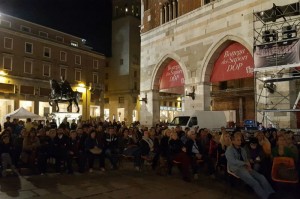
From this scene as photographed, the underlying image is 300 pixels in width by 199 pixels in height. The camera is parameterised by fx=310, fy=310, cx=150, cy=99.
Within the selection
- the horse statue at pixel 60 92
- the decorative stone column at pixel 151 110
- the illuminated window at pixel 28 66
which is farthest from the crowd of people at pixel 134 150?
the illuminated window at pixel 28 66

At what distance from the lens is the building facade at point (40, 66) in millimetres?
33000

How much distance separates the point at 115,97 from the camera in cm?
4866

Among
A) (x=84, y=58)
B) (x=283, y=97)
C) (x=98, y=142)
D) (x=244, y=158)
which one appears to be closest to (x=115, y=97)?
(x=84, y=58)

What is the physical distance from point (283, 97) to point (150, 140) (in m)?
7.46

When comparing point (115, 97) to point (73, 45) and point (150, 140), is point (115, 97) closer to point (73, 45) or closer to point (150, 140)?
point (73, 45)

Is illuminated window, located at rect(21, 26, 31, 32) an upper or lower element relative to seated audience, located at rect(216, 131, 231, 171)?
upper

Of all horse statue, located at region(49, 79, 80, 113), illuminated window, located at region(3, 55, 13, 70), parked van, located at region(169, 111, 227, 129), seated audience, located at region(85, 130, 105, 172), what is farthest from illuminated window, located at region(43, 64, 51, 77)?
seated audience, located at region(85, 130, 105, 172)

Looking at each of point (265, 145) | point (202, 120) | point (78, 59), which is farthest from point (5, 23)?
point (265, 145)

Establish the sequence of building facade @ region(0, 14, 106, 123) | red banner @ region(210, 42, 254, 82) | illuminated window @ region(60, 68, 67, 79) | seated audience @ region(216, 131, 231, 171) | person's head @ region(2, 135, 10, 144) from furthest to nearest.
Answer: illuminated window @ region(60, 68, 67, 79)
building facade @ region(0, 14, 106, 123)
red banner @ region(210, 42, 254, 82)
person's head @ region(2, 135, 10, 144)
seated audience @ region(216, 131, 231, 171)

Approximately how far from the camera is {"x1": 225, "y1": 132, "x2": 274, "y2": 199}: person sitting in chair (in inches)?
225

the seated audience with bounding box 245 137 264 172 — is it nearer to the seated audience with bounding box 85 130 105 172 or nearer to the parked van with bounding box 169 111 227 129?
the seated audience with bounding box 85 130 105 172

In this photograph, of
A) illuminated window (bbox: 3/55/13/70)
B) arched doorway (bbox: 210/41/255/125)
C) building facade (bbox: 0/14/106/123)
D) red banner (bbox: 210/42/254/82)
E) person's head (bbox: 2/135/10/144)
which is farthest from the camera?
building facade (bbox: 0/14/106/123)

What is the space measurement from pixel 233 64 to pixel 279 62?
5526mm

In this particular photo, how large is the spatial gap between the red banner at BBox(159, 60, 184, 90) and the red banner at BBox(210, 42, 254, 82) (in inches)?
124
